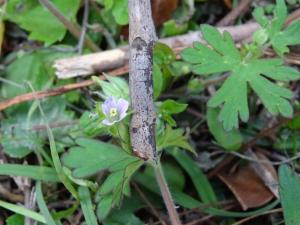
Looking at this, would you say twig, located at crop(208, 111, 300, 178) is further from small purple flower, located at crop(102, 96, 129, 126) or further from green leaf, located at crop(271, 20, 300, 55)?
small purple flower, located at crop(102, 96, 129, 126)

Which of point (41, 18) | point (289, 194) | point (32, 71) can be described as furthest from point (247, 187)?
point (41, 18)

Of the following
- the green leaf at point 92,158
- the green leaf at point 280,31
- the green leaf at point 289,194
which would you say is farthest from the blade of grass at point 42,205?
the green leaf at point 280,31

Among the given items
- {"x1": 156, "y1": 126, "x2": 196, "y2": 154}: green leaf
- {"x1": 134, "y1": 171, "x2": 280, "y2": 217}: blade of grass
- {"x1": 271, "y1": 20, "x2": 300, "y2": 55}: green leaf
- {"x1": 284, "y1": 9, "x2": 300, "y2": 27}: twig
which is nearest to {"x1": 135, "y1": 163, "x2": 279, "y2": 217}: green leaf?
{"x1": 134, "y1": 171, "x2": 280, "y2": 217}: blade of grass

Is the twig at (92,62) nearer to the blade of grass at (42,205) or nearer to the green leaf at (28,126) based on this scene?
the green leaf at (28,126)

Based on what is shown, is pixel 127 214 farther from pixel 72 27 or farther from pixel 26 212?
pixel 72 27

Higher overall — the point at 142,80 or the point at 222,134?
the point at 142,80

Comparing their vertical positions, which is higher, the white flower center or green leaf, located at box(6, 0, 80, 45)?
green leaf, located at box(6, 0, 80, 45)

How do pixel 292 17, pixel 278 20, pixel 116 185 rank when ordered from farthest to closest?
pixel 292 17 < pixel 278 20 < pixel 116 185
